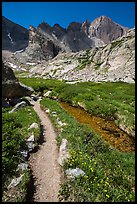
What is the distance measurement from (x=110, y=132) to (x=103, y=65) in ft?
387

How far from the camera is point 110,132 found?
24.8 meters

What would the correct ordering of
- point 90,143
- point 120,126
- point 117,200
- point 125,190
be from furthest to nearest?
point 120,126, point 90,143, point 125,190, point 117,200

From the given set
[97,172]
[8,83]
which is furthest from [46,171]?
[8,83]

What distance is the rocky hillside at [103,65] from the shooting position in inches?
4585

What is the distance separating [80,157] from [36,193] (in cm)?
421

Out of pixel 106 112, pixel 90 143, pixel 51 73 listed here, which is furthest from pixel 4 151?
pixel 51 73

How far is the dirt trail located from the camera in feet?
37.8

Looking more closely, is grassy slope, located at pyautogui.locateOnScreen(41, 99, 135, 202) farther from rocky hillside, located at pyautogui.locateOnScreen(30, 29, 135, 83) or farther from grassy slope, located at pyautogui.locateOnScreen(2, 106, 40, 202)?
rocky hillside, located at pyautogui.locateOnScreen(30, 29, 135, 83)

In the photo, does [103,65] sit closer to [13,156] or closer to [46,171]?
[46,171]

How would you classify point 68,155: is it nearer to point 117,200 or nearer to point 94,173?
point 94,173

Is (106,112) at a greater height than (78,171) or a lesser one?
greater

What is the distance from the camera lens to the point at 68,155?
49.6 feet

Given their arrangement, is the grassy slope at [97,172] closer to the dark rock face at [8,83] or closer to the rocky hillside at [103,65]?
the dark rock face at [8,83]

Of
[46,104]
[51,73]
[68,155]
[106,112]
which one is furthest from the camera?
[51,73]
